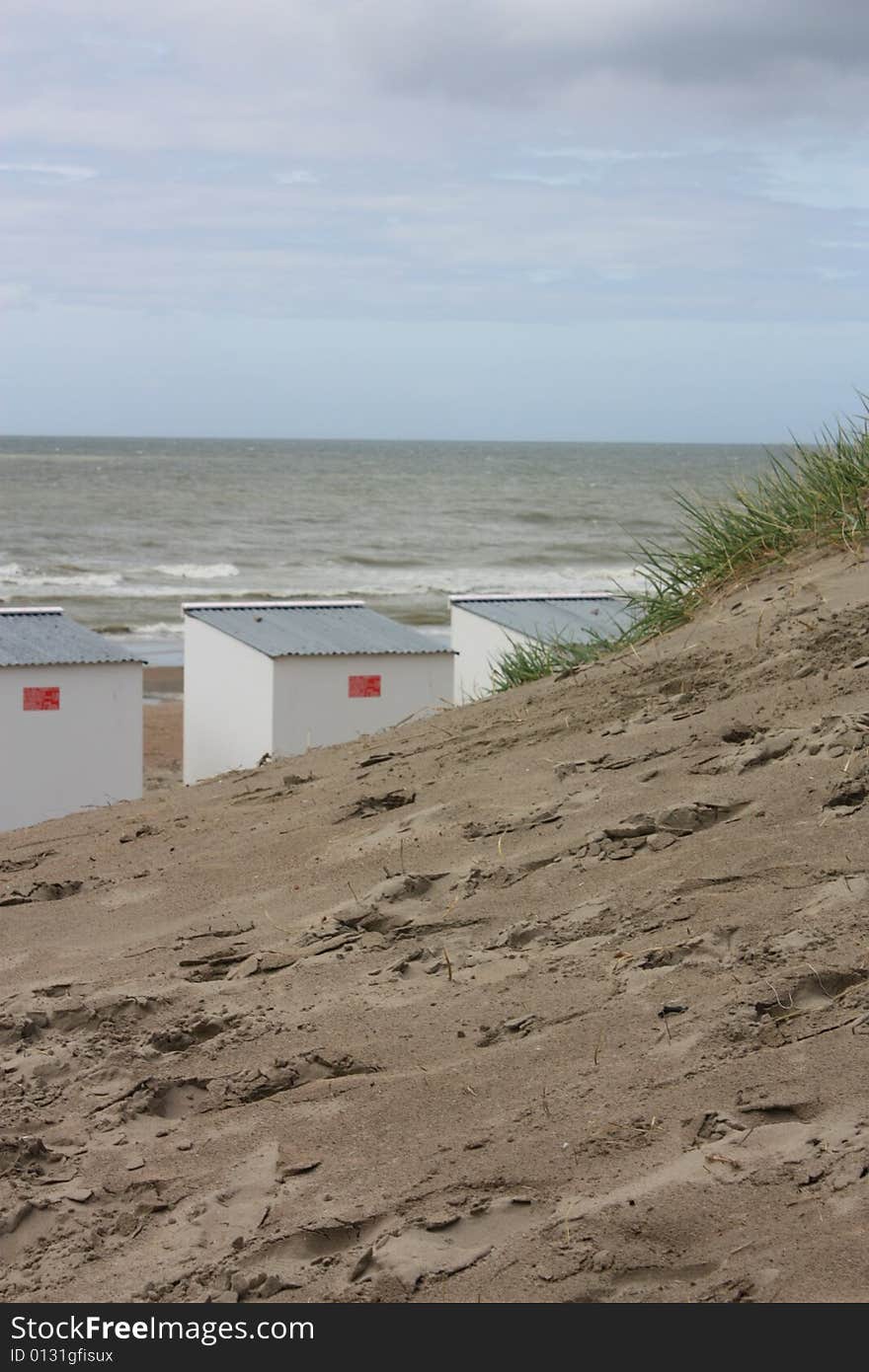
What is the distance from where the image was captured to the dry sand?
8.36 ft

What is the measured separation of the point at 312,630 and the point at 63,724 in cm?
214

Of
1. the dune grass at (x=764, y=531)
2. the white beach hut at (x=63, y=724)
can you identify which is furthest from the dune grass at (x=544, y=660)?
the white beach hut at (x=63, y=724)

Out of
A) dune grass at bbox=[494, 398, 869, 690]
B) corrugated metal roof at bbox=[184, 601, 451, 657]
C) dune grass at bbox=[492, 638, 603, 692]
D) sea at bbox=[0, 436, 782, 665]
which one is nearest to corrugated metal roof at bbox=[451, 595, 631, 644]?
corrugated metal roof at bbox=[184, 601, 451, 657]

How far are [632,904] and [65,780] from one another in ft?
25.6

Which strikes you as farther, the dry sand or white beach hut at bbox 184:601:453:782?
white beach hut at bbox 184:601:453:782

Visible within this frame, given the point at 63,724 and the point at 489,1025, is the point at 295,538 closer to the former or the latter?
the point at 63,724

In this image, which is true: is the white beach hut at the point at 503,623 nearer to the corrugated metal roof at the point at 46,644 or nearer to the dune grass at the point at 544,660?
the dune grass at the point at 544,660

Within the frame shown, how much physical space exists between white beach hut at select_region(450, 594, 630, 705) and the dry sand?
17.6 feet

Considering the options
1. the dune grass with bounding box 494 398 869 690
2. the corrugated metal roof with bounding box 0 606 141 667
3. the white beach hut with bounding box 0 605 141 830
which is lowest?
the white beach hut with bounding box 0 605 141 830

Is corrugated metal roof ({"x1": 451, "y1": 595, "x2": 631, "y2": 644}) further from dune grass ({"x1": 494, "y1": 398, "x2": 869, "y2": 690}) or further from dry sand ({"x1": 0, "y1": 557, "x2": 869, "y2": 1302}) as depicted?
dry sand ({"x1": 0, "y1": 557, "x2": 869, "y2": 1302})

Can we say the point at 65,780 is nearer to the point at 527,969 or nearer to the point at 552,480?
the point at 527,969

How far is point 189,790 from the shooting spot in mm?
6117

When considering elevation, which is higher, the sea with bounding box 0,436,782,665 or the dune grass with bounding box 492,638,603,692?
the sea with bounding box 0,436,782,665

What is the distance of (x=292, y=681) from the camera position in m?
11.0
